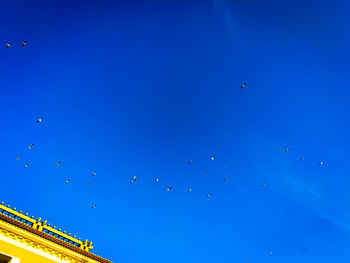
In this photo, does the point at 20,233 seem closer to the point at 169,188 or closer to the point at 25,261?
the point at 25,261

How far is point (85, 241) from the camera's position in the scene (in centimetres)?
2031

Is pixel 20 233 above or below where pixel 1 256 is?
above

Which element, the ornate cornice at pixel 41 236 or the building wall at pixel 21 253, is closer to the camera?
the building wall at pixel 21 253

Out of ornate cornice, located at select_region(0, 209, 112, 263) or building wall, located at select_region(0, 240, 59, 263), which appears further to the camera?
ornate cornice, located at select_region(0, 209, 112, 263)

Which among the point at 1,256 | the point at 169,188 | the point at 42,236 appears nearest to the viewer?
the point at 1,256

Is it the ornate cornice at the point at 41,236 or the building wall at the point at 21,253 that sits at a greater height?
the ornate cornice at the point at 41,236

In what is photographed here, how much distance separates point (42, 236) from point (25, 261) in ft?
5.68

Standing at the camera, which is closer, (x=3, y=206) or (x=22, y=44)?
(x=3, y=206)

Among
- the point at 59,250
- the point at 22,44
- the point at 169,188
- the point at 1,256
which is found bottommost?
the point at 1,256

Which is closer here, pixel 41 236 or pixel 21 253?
pixel 21 253

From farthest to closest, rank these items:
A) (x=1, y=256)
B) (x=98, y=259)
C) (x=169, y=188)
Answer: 1. (x=169, y=188)
2. (x=98, y=259)
3. (x=1, y=256)

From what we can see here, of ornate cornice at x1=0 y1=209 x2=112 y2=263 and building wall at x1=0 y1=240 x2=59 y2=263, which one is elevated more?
ornate cornice at x1=0 y1=209 x2=112 y2=263

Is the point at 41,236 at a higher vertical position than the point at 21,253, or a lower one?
higher

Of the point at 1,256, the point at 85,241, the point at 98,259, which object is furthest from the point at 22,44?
the point at 98,259
